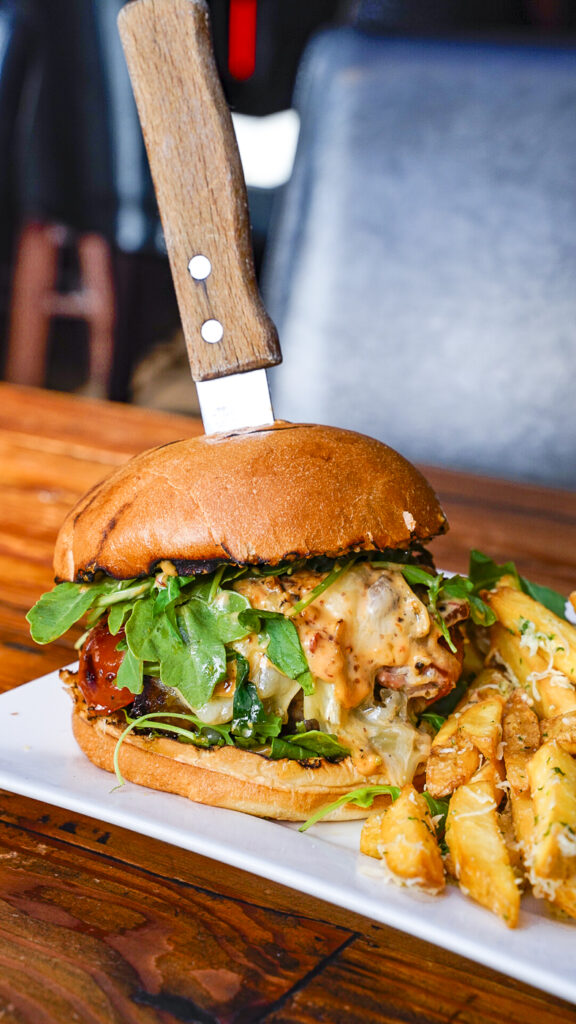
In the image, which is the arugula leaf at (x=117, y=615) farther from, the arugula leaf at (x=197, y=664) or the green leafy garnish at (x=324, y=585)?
the green leafy garnish at (x=324, y=585)

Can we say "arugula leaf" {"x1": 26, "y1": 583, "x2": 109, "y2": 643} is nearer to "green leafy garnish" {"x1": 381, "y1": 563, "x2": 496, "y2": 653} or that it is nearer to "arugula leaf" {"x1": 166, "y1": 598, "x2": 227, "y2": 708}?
"arugula leaf" {"x1": 166, "y1": 598, "x2": 227, "y2": 708}

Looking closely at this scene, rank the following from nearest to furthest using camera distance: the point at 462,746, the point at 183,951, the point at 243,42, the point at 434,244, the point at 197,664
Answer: the point at 183,951, the point at 462,746, the point at 197,664, the point at 434,244, the point at 243,42

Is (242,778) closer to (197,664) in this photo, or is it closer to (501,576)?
(197,664)

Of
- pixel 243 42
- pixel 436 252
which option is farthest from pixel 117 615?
pixel 243 42

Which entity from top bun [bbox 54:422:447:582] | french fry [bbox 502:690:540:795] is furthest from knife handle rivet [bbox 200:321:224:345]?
french fry [bbox 502:690:540:795]

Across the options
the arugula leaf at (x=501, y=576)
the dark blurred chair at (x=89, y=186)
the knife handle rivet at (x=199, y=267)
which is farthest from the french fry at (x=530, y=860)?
the dark blurred chair at (x=89, y=186)

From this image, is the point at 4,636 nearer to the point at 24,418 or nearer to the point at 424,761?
the point at 424,761
